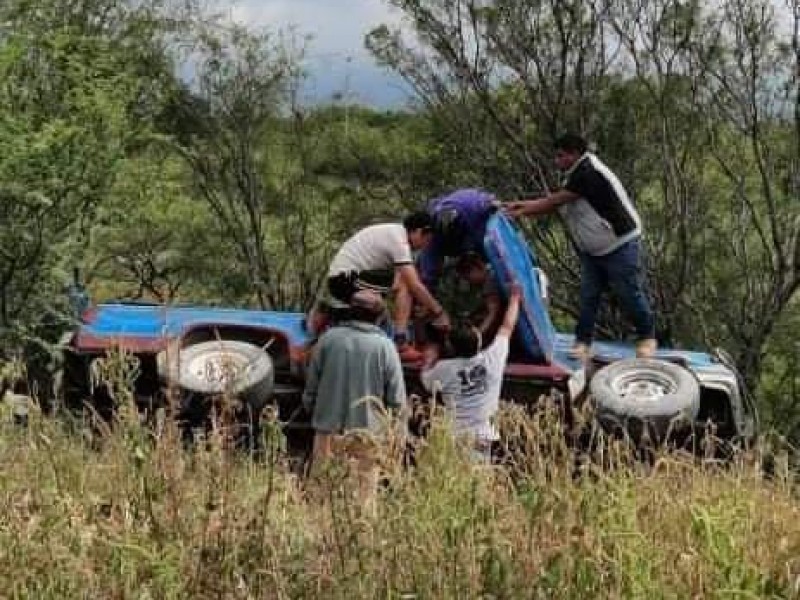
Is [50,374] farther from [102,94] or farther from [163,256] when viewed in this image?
[163,256]

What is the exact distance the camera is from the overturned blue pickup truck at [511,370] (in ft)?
24.1

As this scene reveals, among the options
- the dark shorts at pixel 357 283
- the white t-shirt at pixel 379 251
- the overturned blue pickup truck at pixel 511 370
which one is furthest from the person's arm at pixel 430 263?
the overturned blue pickup truck at pixel 511 370

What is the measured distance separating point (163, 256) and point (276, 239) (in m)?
1.56

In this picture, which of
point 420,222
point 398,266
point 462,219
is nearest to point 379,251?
point 398,266

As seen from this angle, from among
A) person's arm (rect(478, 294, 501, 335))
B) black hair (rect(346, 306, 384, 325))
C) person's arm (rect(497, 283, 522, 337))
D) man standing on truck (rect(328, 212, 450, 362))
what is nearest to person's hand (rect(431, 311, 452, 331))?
man standing on truck (rect(328, 212, 450, 362))

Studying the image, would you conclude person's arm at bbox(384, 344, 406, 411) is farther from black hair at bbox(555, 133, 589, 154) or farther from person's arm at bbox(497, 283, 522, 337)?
black hair at bbox(555, 133, 589, 154)

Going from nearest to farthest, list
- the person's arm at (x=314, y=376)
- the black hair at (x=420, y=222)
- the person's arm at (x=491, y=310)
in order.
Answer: the person's arm at (x=314, y=376), the person's arm at (x=491, y=310), the black hair at (x=420, y=222)

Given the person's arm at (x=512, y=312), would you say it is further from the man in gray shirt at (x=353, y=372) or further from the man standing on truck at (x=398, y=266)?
the man in gray shirt at (x=353, y=372)

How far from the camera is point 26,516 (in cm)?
409

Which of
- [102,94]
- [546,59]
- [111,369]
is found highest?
[546,59]

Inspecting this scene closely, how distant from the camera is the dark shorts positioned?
7.02m

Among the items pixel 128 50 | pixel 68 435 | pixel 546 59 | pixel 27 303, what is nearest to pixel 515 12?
pixel 546 59

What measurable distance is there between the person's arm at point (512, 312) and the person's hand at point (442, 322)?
31 cm

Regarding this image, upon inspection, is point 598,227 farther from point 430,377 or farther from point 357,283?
point 430,377
